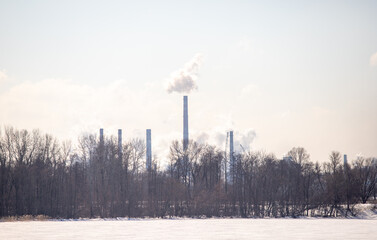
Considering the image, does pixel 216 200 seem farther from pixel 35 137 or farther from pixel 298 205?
pixel 35 137

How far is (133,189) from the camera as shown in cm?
5612

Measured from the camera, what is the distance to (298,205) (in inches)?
2228

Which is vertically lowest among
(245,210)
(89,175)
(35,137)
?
Result: (245,210)

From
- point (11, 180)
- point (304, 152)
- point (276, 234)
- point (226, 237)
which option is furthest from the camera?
point (304, 152)

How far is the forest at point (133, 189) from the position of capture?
52219mm

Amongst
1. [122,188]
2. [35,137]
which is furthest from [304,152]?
[35,137]

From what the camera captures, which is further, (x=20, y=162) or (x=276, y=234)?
(x=20, y=162)

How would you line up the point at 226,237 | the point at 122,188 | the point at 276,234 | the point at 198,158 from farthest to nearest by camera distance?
the point at 198,158, the point at 122,188, the point at 276,234, the point at 226,237

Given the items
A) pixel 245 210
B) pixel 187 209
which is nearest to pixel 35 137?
pixel 187 209

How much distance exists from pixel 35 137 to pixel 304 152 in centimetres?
4109

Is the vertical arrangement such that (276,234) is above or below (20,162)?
below

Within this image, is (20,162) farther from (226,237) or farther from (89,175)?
(226,237)

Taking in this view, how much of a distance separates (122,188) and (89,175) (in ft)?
17.6

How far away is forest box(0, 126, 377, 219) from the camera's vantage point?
52.2 metres
